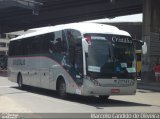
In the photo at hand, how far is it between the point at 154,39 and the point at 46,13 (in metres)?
22.7

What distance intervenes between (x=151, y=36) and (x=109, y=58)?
2490 cm

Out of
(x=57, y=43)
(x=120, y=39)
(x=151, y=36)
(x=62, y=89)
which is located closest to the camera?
(x=120, y=39)

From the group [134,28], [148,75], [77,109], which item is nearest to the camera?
[77,109]

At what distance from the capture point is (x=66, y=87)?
64.1ft

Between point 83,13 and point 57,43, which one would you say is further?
point 83,13

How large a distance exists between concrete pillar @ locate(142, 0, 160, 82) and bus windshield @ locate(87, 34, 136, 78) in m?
21.9

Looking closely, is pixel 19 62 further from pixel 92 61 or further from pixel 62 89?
pixel 92 61

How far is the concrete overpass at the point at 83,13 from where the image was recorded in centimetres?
4139

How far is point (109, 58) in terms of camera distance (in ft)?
58.9

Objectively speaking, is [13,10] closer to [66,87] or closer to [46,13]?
[46,13]

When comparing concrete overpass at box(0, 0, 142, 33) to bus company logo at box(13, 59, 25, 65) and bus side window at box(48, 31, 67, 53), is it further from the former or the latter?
bus side window at box(48, 31, 67, 53)

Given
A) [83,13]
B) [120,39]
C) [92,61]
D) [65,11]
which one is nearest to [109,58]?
[92,61]

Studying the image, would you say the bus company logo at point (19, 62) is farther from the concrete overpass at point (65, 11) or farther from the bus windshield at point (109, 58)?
the concrete overpass at point (65, 11)

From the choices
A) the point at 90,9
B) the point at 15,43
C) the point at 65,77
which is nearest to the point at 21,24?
the point at 90,9
